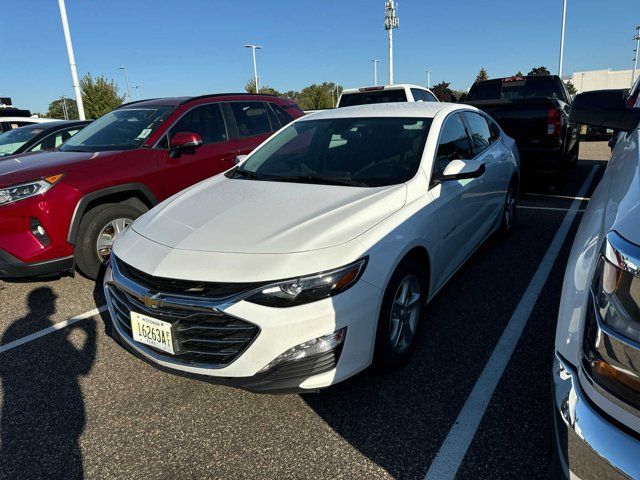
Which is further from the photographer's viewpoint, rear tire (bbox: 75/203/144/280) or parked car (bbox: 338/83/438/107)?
parked car (bbox: 338/83/438/107)

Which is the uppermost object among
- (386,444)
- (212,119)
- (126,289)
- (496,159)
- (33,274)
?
(212,119)

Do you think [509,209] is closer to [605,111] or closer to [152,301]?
[605,111]

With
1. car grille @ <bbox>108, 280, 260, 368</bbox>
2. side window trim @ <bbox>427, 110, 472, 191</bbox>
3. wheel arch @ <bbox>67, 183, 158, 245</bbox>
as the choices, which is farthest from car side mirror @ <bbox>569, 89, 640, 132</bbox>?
wheel arch @ <bbox>67, 183, 158, 245</bbox>

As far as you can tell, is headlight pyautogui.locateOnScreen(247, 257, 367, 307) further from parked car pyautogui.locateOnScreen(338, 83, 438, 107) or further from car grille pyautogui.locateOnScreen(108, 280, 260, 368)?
parked car pyautogui.locateOnScreen(338, 83, 438, 107)

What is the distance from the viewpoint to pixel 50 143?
7875 mm

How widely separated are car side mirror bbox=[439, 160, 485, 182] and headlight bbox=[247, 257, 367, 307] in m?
1.31

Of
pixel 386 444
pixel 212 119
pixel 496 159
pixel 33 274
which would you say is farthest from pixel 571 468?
pixel 212 119

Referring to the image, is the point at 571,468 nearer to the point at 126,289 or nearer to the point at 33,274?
the point at 126,289

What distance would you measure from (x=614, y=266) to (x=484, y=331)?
2.26 metres

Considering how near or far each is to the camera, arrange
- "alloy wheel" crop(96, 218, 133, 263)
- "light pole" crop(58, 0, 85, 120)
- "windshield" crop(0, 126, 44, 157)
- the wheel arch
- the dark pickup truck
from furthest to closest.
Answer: "light pole" crop(58, 0, 85, 120)
"windshield" crop(0, 126, 44, 157)
the dark pickup truck
"alloy wheel" crop(96, 218, 133, 263)
the wheel arch

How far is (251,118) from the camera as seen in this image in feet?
20.0

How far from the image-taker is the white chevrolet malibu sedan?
7.25 feet

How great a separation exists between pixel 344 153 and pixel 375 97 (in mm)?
6824

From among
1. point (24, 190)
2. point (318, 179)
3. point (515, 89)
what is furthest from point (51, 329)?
point (515, 89)
